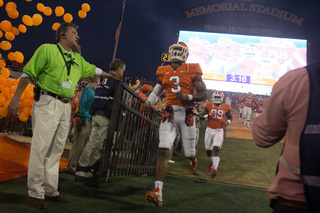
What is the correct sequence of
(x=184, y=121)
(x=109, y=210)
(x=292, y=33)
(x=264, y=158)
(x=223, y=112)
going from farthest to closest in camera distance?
(x=292, y=33) < (x=264, y=158) < (x=223, y=112) < (x=184, y=121) < (x=109, y=210)

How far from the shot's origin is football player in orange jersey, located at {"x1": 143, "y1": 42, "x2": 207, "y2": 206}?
11.7 feet

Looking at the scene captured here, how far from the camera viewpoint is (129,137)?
4.07m

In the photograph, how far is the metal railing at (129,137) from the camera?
3.45m

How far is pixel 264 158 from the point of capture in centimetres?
980

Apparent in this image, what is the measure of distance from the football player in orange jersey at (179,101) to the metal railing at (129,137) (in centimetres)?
59

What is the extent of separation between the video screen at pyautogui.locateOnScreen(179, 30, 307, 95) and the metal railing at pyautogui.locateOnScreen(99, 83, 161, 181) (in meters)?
15.5

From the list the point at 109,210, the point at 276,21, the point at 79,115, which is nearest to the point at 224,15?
the point at 276,21

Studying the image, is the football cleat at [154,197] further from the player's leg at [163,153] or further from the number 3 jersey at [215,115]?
the number 3 jersey at [215,115]

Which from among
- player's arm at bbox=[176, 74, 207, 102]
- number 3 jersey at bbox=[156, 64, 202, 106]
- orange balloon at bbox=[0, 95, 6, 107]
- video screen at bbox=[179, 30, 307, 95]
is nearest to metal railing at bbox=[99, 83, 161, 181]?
number 3 jersey at bbox=[156, 64, 202, 106]

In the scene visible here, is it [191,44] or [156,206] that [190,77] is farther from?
[191,44]

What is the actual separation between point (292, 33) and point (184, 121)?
22.8 meters

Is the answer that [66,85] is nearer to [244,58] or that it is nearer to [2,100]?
[2,100]

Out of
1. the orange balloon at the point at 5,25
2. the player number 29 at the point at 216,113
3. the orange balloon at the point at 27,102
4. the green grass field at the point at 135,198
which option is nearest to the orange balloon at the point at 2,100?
the orange balloon at the point at 27,102

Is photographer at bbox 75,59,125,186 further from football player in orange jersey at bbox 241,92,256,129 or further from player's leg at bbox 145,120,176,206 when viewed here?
football player in orange jersey at bbox 241,92,256,129
